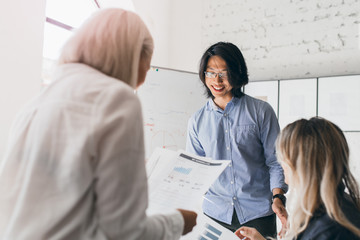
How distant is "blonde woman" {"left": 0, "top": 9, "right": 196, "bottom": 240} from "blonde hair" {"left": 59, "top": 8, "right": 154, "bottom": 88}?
0.04 m

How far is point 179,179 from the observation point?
0.97m

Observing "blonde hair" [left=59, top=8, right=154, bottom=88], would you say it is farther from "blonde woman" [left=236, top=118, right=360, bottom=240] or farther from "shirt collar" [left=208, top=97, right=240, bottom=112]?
"shirt collar" [left=208, top=97, right=240, bottom=112]

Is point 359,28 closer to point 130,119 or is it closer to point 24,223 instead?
point 130,119

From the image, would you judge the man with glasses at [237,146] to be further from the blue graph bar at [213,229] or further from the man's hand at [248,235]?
the blue graph bar at [213,229]

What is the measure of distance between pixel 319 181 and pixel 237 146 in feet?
1.96

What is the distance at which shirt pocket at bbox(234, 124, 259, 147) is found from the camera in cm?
153

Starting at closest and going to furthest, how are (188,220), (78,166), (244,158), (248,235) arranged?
(78,166)
(188,220)
(248,235)
(244,158)

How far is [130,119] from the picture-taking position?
58 centimetres

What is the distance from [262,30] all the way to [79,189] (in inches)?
123

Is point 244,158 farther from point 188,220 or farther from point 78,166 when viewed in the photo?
point 78,166

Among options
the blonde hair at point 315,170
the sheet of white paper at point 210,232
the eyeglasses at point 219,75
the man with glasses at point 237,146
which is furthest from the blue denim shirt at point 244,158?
the blonde hair at point 315,170

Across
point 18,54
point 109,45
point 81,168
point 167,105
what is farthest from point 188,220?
point 167,105

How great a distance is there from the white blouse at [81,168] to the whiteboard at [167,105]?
2.16 meters

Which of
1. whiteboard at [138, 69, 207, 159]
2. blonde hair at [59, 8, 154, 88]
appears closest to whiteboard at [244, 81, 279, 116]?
whiteboard at [138, 69, 207, 159]
